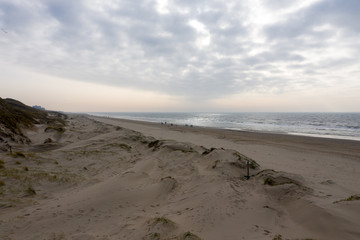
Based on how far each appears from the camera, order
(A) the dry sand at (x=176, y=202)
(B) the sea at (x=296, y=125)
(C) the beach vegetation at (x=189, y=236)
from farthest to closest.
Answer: (B) the sea at (x=296, y=125) < (A) the dry sand at (x=176, y=202) < (C) the beach vegetation at (x=189, y=236)

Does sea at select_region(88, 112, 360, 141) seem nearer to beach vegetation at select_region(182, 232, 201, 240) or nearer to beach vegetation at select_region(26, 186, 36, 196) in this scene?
beach vegetation at select_region(182, 232, 201, 240)

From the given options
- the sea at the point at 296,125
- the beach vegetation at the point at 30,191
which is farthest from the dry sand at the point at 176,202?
the sea at the point at 296,125

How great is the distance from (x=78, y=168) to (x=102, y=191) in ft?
12.3

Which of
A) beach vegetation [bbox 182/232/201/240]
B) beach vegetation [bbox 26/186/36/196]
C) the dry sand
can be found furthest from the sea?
beach vegetation [bbox 26/186/36/196]

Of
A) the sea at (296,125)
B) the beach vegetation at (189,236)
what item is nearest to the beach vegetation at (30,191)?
the beach vegetation at (189,236)

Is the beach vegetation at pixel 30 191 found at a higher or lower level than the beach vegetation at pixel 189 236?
lower

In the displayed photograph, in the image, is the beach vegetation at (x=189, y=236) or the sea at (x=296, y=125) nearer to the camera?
the beach vegetation at (x=189, y=236)

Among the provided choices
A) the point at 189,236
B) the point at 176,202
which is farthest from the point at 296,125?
the point at 189,236

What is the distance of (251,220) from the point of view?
4270 mm

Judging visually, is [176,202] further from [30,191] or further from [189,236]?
[30,191]

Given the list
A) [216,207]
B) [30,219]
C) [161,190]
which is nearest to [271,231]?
[216,207]

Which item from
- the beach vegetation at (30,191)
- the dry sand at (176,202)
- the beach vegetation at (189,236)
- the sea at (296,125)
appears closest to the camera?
the beach vegetation at (189,236)

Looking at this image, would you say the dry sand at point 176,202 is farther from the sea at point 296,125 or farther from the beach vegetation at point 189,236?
the sea at point 296,125

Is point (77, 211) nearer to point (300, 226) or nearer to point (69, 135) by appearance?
point (300, 226)
